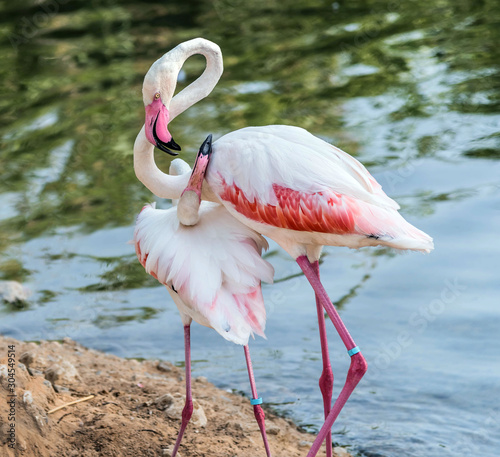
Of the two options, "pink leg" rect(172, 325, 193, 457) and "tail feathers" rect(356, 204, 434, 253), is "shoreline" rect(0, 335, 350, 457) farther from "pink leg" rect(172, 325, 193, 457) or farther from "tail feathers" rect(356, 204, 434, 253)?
"tail feathers" rect(356, 204, 434, 253)

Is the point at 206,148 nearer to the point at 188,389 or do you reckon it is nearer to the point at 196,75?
the point at 188,389

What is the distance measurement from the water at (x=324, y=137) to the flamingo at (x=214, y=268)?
170cm

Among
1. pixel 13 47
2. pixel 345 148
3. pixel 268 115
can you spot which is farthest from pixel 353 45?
pixel 13 47

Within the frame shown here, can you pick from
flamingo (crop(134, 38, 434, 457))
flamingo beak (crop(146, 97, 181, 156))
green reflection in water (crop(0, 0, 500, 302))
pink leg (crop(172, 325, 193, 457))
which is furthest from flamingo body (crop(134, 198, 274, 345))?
green reflection in water (crop(0, 0, 500, 302))

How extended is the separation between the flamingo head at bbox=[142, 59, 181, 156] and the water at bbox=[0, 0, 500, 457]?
253 cm

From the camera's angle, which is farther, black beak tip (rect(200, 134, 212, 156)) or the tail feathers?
black beak tip (rect(200, 134, 212, 156))

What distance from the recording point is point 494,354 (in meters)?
6.87

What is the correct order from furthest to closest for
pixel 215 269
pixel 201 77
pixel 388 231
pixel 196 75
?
pixel 196 75, pixel 201 77, pixel 215 269, pixel 388 231

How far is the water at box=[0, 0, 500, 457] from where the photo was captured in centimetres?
677

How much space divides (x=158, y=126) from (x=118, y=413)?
2070 mm

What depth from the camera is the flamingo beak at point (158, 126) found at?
5.00 metres

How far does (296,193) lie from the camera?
472 centimetres

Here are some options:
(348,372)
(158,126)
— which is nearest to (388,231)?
(348,372)

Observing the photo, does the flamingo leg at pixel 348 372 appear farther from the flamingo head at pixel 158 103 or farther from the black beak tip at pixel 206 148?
the flamingo head at pixel 158 103
